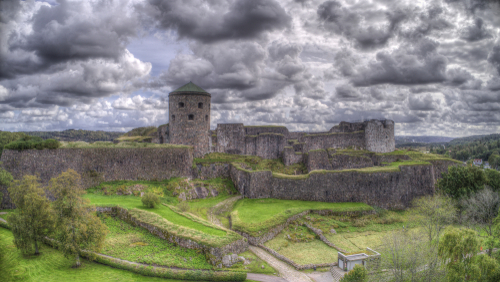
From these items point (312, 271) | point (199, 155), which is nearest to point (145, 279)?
point (312, 271)

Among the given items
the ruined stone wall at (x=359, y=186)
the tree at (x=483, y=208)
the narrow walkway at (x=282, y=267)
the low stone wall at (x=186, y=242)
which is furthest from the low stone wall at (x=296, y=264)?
the tree at (x=483, y=208)

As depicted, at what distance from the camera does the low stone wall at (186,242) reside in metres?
17.6

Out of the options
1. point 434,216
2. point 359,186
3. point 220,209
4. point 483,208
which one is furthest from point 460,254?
point 220,209

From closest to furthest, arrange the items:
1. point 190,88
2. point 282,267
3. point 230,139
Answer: point 282,267 → point 190,88 → point 230,139

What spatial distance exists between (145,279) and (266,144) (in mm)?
27621

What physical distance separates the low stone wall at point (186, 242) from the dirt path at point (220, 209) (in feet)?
17.6

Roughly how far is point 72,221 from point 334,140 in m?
33.5

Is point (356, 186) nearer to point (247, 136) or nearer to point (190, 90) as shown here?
point (247, 136)

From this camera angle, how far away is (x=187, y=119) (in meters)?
36.5

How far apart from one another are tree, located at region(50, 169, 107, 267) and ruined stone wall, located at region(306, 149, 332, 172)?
25.8 metres

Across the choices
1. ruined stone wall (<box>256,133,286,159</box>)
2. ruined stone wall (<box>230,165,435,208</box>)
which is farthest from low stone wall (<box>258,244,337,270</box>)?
ruined stone wall (<box>256,133,286,159</box>)

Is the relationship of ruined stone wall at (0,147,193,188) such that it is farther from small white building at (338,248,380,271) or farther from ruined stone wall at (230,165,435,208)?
small white building at (338,248,380,271)

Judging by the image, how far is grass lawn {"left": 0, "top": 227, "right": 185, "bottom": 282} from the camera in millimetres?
15336

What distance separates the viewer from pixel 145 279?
15688 millimetres
